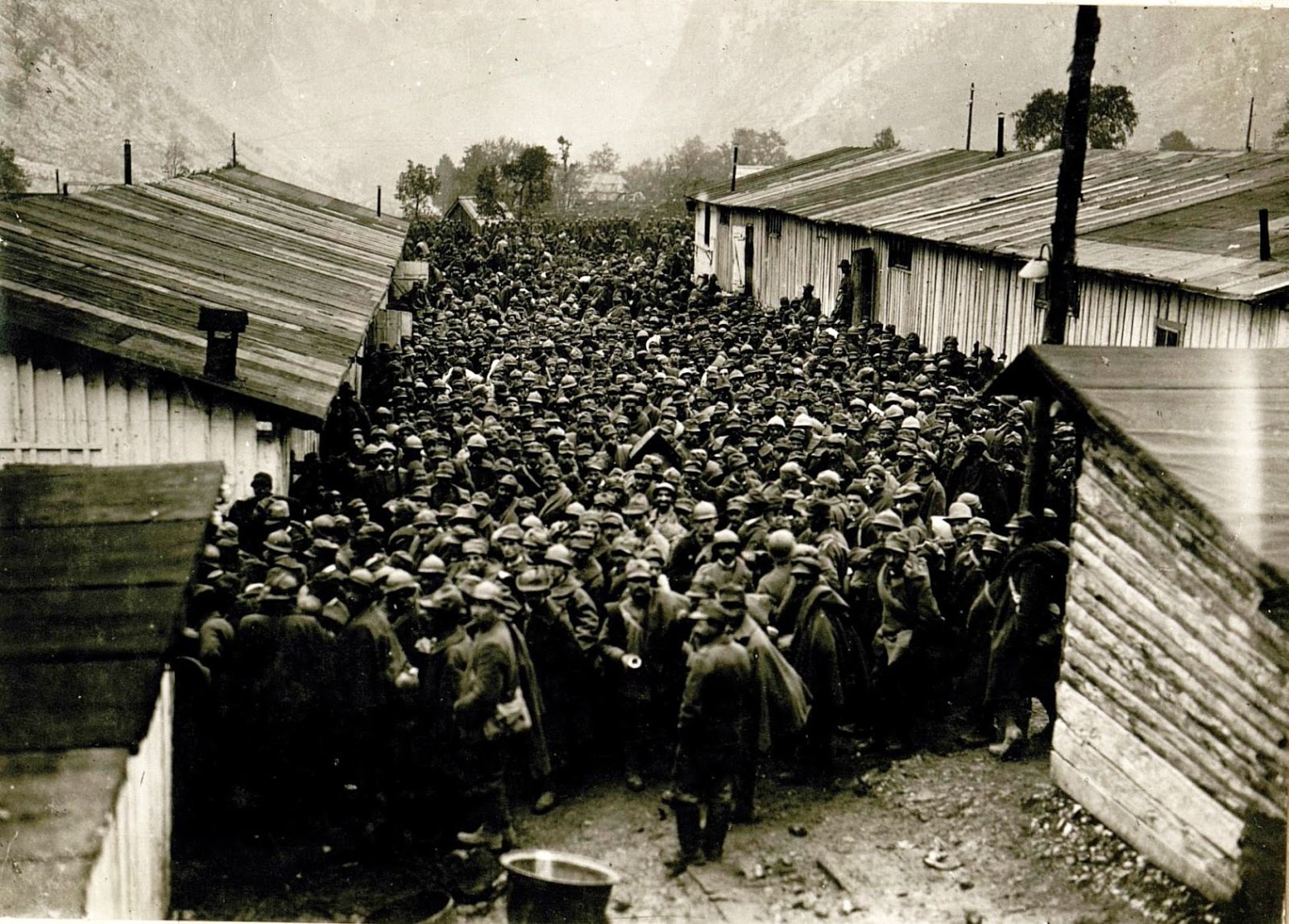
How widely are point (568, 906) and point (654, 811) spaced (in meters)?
2.07

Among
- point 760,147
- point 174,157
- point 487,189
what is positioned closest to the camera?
point 487,189

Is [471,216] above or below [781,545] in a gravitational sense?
above

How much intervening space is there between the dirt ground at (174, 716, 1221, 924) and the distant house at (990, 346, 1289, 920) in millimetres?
322

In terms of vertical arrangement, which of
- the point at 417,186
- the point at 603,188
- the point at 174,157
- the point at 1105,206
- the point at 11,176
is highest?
the point at 174,157

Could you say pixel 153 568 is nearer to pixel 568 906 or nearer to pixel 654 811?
pixel 568 906

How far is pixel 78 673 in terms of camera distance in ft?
14.8

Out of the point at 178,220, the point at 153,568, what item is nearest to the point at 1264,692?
the point at 153,568

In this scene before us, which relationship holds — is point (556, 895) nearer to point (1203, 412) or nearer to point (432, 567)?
point (432, 567)

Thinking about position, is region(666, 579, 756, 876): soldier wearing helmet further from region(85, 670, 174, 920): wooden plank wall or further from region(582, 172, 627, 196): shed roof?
region(582, 172, 627, 196): shed roof

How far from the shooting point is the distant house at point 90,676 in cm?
416

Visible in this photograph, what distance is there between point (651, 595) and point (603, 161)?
73356 mm

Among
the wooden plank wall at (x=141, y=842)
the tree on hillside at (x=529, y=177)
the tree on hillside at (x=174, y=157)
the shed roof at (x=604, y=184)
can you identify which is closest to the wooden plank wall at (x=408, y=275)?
the wooden plank wall at (x=141, y=842)

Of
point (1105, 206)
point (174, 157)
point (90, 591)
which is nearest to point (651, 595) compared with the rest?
point (90, 591)

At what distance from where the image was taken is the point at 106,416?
10.1 m
